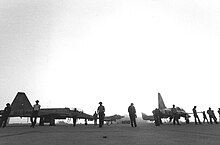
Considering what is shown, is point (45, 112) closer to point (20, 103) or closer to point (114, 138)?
point (20, 103)

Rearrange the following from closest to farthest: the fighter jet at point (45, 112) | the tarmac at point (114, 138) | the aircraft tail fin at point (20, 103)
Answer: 1. the tarmac at point (114, 138)
2. the fighter jet at point (45, 112)
3. the aircraft tail fin at point (20, 103)

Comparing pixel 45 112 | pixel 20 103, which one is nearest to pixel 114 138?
pixel 45 112

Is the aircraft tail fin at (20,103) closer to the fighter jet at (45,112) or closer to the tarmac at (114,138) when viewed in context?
the fighter jet at (45,112)

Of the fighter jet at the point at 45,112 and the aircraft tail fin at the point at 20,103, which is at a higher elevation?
the aircraft tail fin at the point at 20,103

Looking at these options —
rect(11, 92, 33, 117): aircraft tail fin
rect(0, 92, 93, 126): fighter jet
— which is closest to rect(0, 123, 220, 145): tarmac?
rect(0, 92, 93, 126): fighter jet

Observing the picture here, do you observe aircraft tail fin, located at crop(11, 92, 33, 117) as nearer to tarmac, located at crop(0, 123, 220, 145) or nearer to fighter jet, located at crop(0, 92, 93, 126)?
fighter jet, located at crop(0, 92, 93, 126)

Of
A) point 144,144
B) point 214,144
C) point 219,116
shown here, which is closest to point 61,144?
point 144,144

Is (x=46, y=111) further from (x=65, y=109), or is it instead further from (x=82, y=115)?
(x=82, y=115)

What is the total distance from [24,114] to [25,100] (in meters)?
5.05

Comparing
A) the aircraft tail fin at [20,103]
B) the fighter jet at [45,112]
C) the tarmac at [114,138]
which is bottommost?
the tarmac at [114,138]

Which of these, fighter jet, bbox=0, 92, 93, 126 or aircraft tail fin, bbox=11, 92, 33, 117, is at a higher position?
aircraft tail fin, bbox=11, 92, 33, 117

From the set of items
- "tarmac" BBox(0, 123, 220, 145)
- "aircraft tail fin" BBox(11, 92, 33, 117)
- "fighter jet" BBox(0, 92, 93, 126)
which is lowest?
"tarmac" BBox(0, 123, 220, 145)

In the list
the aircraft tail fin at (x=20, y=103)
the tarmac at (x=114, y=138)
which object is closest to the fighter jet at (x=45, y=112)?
the aircraft tail fin at (x=20, y=103)

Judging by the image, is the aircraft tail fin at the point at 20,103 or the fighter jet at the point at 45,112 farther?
the aircraft tail fin at the point at 20,103
